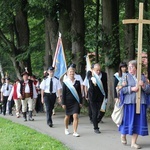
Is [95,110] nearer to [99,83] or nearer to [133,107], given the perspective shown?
[99,83]

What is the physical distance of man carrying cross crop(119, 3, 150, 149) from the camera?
852 cm

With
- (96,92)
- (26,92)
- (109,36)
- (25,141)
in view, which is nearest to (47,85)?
(26,92)

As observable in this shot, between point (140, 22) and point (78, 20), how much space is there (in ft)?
31.7

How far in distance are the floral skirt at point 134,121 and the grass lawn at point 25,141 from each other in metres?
1.47

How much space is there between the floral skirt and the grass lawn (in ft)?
4.83

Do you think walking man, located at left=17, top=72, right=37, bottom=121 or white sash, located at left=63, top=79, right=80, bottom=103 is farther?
walking man, located at left=17, top=72, right=37, bottom=121

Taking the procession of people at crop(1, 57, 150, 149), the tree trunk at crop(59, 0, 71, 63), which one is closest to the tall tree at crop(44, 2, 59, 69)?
the tree trunk at crop(59, 0, 71, 63)

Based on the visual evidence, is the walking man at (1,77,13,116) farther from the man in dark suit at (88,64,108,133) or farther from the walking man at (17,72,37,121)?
the man in dark suit at (88,64,108,133)

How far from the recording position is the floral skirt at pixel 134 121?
28.1 feet

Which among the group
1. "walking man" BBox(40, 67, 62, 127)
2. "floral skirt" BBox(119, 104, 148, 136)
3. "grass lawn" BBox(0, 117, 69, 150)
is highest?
"walking man" BBox(40, 67, 62, 127)

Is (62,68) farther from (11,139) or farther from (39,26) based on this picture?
(39,26)

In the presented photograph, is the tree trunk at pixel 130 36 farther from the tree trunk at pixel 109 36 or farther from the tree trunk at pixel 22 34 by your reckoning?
the tree trunk at pixel 22 34

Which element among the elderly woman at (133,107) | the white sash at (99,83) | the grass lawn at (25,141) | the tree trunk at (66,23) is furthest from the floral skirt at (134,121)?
the tree trunk at (66,23)

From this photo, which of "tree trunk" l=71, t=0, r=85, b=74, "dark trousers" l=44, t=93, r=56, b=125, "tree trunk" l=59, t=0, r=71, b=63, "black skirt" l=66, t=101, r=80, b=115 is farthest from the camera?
"tree trunk" l=59, t=0, r=71, b=63
